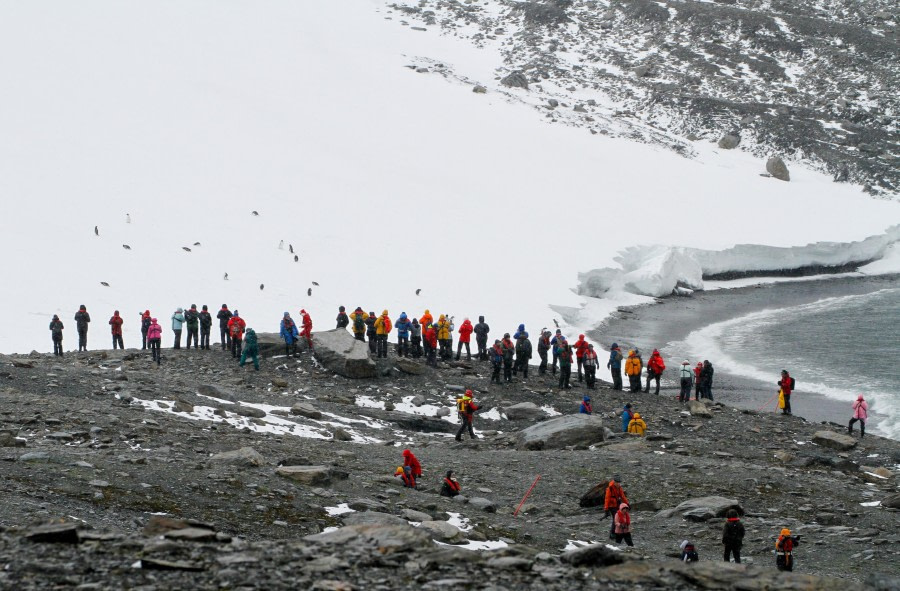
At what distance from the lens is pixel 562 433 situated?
65.0 ft

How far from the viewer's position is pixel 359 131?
191ft

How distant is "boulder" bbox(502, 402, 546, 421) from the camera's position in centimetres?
2286

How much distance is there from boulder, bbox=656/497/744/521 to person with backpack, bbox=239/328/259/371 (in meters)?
13.8

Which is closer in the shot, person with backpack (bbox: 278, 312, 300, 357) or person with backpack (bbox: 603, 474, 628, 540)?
person with backpack (bbox: 603, 474, 628, 540)

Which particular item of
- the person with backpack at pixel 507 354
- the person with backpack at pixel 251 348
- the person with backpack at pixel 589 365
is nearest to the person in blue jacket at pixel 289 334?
the person with backpack at pixel 251 348

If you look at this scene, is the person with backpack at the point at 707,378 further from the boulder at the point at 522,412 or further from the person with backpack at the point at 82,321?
the person with backpack at the point at 82,321

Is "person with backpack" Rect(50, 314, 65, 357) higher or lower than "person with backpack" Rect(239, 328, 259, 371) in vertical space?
higher

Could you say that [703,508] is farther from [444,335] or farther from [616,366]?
[444,335]

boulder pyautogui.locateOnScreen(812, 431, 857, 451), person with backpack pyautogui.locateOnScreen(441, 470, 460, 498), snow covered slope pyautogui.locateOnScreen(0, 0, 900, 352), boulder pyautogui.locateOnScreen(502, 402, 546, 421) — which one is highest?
snow covered slope pyautogui.locateOnScreen(0, 0, 900, 352)

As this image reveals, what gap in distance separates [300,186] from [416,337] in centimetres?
2345

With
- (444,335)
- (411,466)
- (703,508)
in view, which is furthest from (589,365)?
(411,466)

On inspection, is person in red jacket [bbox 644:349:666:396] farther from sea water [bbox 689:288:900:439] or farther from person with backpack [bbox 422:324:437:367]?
person with backpack [bbox 422:324:437:367]

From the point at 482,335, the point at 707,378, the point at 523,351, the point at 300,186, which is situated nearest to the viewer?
the point at 523,351

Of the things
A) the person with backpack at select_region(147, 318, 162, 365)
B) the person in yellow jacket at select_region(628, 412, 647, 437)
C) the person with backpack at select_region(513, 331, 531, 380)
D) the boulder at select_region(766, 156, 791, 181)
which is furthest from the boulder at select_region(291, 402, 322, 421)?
the boulder at select_region(766, 156, 791, 181)
